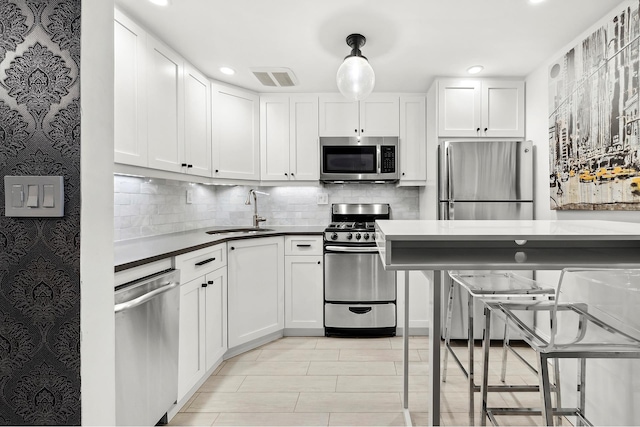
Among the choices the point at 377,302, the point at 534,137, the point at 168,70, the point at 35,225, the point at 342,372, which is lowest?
the point at 342,372

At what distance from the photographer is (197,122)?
2.82 metres

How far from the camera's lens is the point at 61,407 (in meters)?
0.99

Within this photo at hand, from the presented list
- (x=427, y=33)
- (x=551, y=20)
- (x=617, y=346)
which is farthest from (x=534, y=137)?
(x=617, y=346)

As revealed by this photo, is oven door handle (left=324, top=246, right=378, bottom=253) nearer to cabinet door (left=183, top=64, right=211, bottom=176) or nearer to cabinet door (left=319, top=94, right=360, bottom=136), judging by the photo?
cabinet door (left=319, top=94, right=360, bottom=136)

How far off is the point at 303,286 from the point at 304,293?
0.06 meters

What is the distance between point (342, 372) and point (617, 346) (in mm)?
1700

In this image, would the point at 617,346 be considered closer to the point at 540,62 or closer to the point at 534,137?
the point at 534,137

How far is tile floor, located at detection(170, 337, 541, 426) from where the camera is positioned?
189 centimetres

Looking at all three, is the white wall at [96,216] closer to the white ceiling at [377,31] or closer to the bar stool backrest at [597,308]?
the white ceiling at [377,31]

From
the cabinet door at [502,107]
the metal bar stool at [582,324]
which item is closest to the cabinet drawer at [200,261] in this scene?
the metal bar stool at [582,324]

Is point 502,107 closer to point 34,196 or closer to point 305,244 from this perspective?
point 305,244

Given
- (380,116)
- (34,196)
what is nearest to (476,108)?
(380,116)

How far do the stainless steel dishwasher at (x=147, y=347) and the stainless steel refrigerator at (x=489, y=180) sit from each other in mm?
2098

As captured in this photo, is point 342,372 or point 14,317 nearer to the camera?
point 14,317
